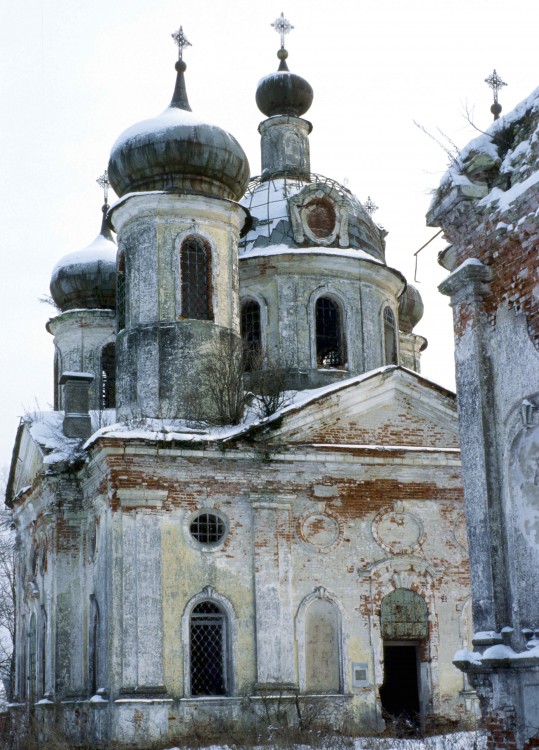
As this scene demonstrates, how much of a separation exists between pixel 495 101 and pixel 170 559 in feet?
26.4

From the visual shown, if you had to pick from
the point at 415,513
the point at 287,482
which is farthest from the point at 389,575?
the point at 287,482

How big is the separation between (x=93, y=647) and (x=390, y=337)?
27.9 ft

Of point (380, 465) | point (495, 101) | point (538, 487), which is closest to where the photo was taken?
point (538, 487)

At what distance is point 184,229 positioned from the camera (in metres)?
17.5

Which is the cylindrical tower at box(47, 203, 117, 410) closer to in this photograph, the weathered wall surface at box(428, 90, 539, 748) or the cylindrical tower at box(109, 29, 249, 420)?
the cylindrical tower at box(109, 29, 249, 420)

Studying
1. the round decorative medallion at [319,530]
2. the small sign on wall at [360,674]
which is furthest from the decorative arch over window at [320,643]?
the round decorative medallion at [319,530]

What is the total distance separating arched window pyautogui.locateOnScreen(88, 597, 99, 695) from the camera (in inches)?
645

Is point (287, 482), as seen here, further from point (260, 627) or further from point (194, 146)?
point (194, 146)

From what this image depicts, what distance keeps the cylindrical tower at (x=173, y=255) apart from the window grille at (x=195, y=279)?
0.05 ft

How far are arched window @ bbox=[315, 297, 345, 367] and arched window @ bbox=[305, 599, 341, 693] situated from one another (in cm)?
528

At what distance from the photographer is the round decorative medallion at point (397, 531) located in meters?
16.7

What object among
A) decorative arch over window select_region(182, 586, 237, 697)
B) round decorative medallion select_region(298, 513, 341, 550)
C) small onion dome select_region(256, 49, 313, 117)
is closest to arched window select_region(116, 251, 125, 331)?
round decorative medallion select_region(298, 513, 341, 550)

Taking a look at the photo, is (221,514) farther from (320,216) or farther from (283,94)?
(283,94)

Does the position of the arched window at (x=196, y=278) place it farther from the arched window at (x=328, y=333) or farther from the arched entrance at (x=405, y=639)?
the arched entrance at (x=405, y=639)
